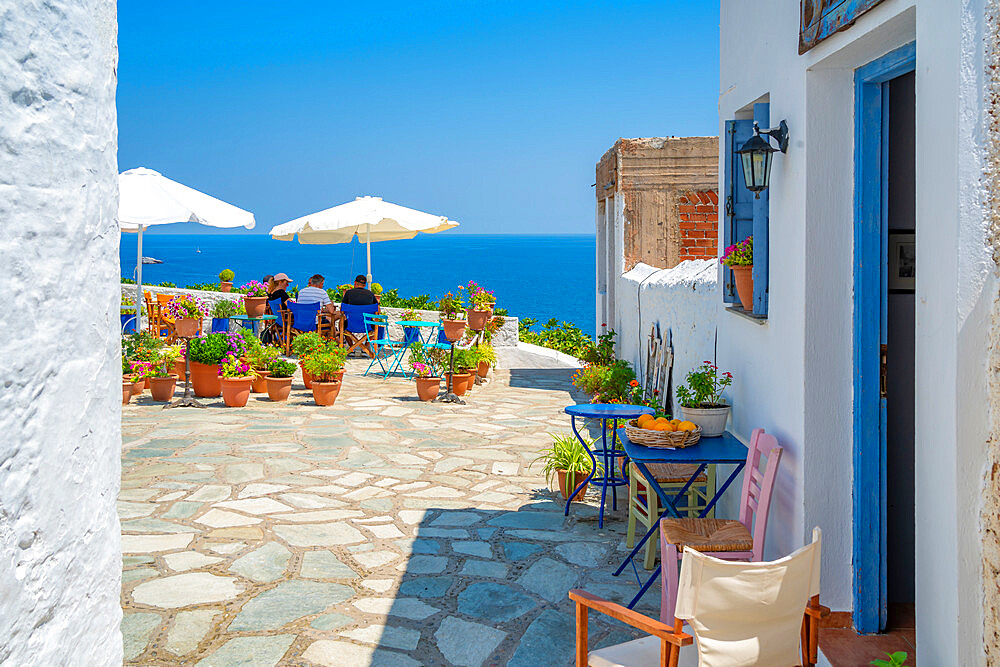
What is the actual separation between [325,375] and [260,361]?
1.11 metres

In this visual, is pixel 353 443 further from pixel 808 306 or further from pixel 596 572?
pixel 808 306

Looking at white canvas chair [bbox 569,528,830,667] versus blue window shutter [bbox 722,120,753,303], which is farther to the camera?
blue window shutter [bbox 722,120,753,303]

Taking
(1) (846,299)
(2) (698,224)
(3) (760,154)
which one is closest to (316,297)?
(2) (698,224)

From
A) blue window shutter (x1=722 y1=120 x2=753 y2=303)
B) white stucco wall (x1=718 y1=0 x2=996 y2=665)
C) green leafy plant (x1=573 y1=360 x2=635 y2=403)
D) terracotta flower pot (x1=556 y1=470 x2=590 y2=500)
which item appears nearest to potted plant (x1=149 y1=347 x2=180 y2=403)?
green leafy plant (x1=573 y1=360 x2=635 y2=403)

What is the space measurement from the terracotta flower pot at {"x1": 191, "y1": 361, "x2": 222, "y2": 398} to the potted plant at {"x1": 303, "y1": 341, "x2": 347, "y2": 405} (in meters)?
1.17

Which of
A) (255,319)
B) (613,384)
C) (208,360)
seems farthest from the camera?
(255,319)

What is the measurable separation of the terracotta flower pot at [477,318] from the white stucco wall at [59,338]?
10.2 meters

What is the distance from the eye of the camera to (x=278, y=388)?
33.1ft

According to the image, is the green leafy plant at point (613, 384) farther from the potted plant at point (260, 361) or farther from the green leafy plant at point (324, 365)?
the potted plant at point (260, 361)

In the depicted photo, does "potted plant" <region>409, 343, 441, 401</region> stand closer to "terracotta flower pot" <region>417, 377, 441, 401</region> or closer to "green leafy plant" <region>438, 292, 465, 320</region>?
"terracotta flower pot" <region>417, 377, 441, 401</region>

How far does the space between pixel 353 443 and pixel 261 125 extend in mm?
145707

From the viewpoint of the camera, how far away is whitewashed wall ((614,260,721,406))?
606cm

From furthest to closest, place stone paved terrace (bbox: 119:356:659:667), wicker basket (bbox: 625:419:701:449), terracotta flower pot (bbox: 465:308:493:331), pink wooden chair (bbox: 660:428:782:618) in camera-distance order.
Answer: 1. terracotta flower pot (bbox: 465:308:493:331)
2. wicker basket (bbox: 625:419:701:449)
3. stone paved terrace (bbox: 119:356:659:667)
4. pink wooden chair (bbox: 660:428:782:618)

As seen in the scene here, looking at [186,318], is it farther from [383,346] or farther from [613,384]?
[613,384]
